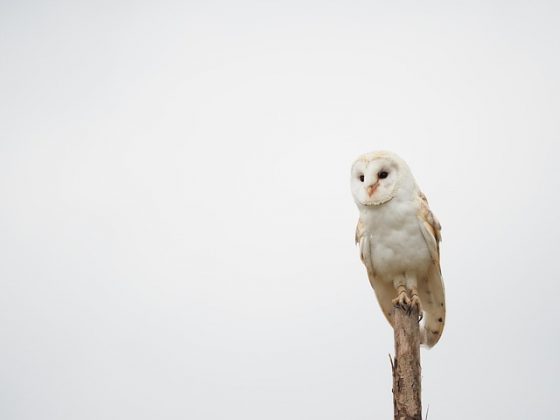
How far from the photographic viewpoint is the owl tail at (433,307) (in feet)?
18.4

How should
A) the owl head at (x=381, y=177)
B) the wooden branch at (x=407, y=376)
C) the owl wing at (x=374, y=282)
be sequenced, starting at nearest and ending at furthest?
the wooden branch at (x=407, y=376) → the owl head at (x=381, y=177) → the owl wing at (x=374, y=282)

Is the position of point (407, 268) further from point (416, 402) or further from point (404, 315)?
point (416, 402)

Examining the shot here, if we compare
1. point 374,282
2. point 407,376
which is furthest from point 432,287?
point 407,376

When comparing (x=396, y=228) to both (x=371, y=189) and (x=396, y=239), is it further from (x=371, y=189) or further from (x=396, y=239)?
(x=371, y=189)

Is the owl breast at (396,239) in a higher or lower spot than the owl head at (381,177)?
lower

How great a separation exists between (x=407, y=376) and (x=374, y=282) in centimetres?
125

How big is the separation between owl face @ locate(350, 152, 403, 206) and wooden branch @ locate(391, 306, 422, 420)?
105cm

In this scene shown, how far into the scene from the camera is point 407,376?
459cm

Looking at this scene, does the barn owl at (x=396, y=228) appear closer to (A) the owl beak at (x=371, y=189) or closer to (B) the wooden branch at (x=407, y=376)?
Result: (A) the owl beak at (x=371, y=189)

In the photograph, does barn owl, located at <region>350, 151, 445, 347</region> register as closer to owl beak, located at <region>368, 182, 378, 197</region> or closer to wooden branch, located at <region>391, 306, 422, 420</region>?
owl beak, located at <region>368, 182, 378, 197</region>

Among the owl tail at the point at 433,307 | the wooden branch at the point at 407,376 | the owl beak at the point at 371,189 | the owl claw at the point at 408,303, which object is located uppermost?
the owl beak at the point at 371,189

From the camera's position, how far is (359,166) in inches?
215

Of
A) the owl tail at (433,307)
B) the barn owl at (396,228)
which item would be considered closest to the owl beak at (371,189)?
the barn owl at (396,228)

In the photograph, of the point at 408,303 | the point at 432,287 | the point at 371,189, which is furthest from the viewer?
the point at 432,287
